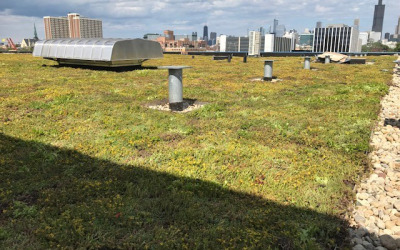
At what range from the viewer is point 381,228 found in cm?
524

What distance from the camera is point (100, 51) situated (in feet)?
90.3

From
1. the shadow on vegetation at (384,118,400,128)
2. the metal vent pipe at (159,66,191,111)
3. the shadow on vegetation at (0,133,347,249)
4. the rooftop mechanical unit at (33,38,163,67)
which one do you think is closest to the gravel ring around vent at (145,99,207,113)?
the metal vent pipe at (159,66,191,111)

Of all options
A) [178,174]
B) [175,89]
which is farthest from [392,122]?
[178,174]

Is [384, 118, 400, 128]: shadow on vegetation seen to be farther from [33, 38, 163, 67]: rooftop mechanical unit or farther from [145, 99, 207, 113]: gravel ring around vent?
[33, 38, 163, 67]: rooftop mechanical unit

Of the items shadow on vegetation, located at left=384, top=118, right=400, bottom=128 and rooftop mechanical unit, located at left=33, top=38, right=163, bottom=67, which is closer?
shadow on vegetation, located at left=384, top=118, right=400, bottom=128

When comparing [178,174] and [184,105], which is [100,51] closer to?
[184,105]

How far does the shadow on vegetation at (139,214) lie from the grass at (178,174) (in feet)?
0.07

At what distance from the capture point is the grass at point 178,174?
487cm

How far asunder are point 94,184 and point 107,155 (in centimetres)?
190

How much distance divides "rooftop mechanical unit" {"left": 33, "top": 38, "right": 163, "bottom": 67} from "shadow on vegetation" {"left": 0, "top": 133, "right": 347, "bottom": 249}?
2169 centimetres

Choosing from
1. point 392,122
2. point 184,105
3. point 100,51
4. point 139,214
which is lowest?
point 139,214

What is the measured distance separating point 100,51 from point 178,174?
78.2 feet

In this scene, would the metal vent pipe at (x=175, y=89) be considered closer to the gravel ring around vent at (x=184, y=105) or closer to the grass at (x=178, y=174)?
the gravel ring around vent at (x=184, y=105)

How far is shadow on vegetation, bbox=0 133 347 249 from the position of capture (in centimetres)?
466
